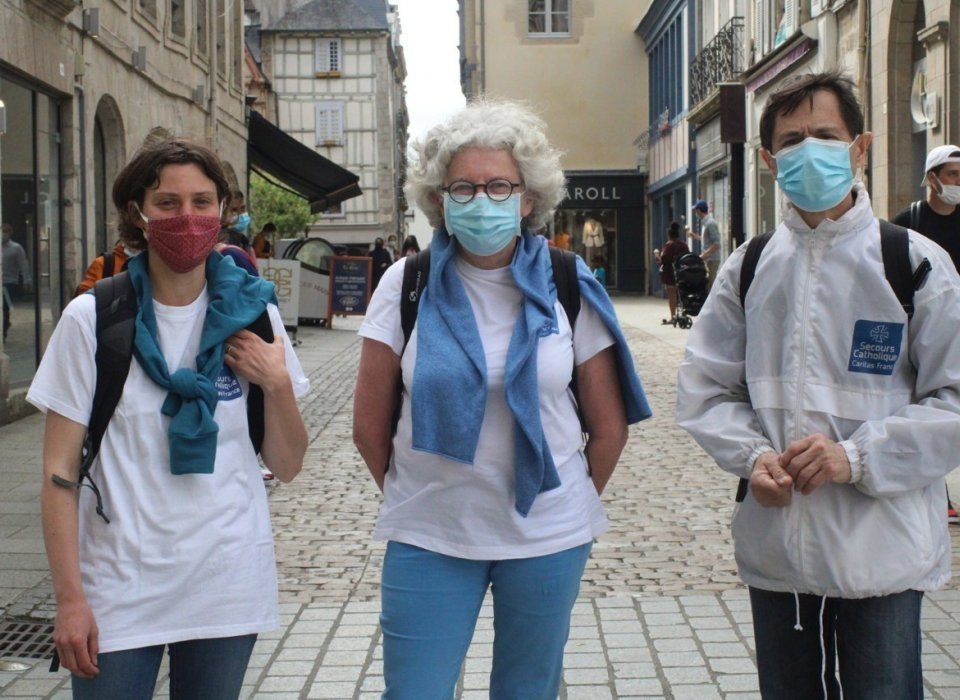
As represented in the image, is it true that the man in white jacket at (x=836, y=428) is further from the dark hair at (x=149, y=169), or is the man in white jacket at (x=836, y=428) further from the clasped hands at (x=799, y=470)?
the dark hair at (x=149, y=169)

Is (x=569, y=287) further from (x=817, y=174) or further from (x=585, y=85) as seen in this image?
(x=585, y=85)

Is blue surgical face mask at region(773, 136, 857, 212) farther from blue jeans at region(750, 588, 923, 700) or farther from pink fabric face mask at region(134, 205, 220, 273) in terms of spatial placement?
pink fabric face mask at region(134, 205, 220, 273)

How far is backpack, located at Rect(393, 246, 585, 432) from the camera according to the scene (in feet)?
10.8

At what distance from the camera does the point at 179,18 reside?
72.1 ft

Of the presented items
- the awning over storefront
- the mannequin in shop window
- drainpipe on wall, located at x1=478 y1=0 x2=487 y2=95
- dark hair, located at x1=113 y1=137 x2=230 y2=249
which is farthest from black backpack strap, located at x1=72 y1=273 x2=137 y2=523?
drainpipe on wall, located at x1=478 y1=0 x2=487 y2=95

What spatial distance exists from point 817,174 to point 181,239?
4.47ft

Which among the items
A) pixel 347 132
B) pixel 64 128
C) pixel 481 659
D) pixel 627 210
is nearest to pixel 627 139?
pixel 627 210

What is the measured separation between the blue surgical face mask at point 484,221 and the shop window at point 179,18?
64.6 ft

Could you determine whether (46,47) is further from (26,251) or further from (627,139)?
(627,139)

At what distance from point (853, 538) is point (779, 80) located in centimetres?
2224

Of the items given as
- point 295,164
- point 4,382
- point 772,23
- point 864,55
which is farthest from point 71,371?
point 295,164

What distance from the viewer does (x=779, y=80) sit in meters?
24.2

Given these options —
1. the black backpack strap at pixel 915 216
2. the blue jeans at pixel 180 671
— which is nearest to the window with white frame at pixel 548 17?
the black backpack strap at pixel 915 216

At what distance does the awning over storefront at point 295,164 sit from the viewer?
90.2 feet
